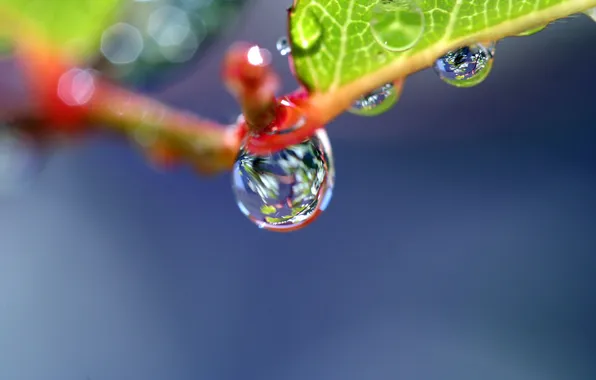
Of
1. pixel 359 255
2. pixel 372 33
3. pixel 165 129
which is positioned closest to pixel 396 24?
pixel 372 33

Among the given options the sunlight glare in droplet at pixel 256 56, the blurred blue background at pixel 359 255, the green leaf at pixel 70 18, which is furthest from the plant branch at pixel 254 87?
the blurred blue background at pixel 359 255

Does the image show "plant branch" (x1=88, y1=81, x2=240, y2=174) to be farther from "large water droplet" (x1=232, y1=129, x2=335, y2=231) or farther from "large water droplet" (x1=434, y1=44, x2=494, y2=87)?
"large water droplet" (x1=434, y1=44, x2=494, y2=87)

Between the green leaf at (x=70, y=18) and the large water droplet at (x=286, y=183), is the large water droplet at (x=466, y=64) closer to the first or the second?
the large water droplet at (x=286, y=183)

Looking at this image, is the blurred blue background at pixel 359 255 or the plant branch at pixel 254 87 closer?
the plant branch at pixel 254 87

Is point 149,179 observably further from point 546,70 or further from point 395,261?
point 546,70

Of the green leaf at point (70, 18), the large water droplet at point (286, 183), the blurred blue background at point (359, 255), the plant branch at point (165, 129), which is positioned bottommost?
the large water droplet at point (286, 183)

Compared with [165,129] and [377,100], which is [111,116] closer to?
[165,129]

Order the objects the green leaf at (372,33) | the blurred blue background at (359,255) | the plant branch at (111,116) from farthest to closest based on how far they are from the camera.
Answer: the blurred blue background at (359,255) < the plant branch at (111,116) < the green leaf at (372,33)
